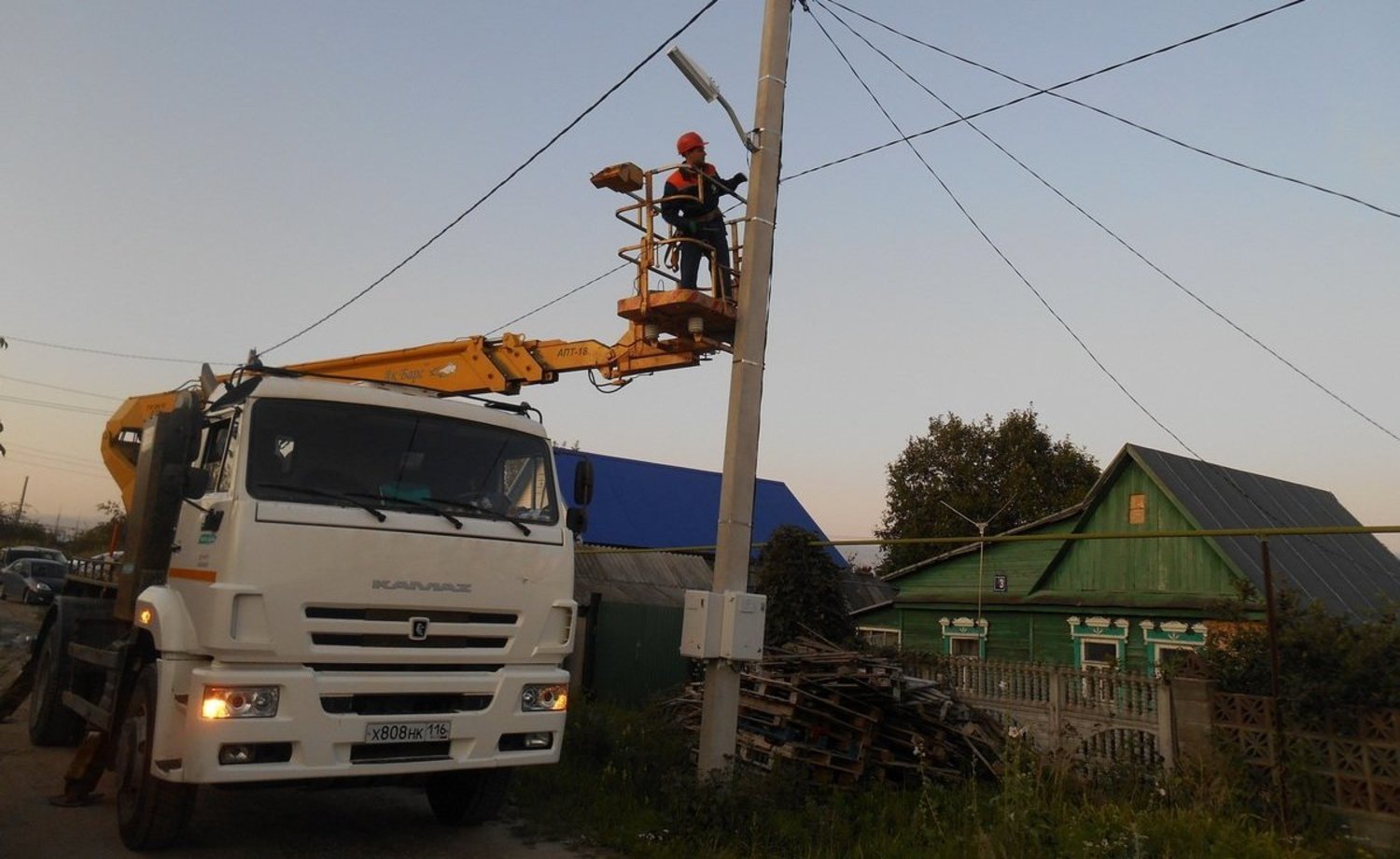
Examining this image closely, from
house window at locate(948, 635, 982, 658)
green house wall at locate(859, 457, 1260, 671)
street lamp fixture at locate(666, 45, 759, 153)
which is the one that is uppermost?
street lamp fixture at locate(666, 45, 759, 153)

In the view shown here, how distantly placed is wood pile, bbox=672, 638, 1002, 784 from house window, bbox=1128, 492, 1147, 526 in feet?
45.2

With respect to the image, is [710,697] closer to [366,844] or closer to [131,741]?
[366,844]

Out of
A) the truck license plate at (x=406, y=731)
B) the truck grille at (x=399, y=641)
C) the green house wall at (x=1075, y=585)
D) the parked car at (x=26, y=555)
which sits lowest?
the truck license plate at (x=406, y=731)

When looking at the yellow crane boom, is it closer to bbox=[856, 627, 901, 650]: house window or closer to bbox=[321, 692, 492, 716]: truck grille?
bbox=[321, 692, 492, 716]: truck grille

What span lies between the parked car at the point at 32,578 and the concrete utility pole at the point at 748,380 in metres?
27.8

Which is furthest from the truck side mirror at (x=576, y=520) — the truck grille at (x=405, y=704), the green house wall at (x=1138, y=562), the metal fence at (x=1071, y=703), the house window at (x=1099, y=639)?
the house window at (x=1099, y=639)

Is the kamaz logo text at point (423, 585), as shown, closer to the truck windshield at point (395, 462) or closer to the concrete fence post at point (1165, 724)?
the truck windshield at point (395, 462)

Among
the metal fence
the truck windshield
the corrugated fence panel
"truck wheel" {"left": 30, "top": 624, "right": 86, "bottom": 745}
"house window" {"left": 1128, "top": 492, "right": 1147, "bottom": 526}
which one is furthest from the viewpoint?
"house window" {"left": 1128, "top": 492, "right": 1147, "bottom": 526}

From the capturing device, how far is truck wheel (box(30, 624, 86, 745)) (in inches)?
359

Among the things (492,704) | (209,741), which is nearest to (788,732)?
(492,704)

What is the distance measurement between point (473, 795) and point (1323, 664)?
6.49 m

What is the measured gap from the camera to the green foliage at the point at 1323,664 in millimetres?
7016

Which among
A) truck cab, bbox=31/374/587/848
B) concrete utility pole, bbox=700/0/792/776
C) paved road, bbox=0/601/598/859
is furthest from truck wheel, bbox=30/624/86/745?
concrete utility pole, bbox=700/0/792/776

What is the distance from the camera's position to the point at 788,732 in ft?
30.0
